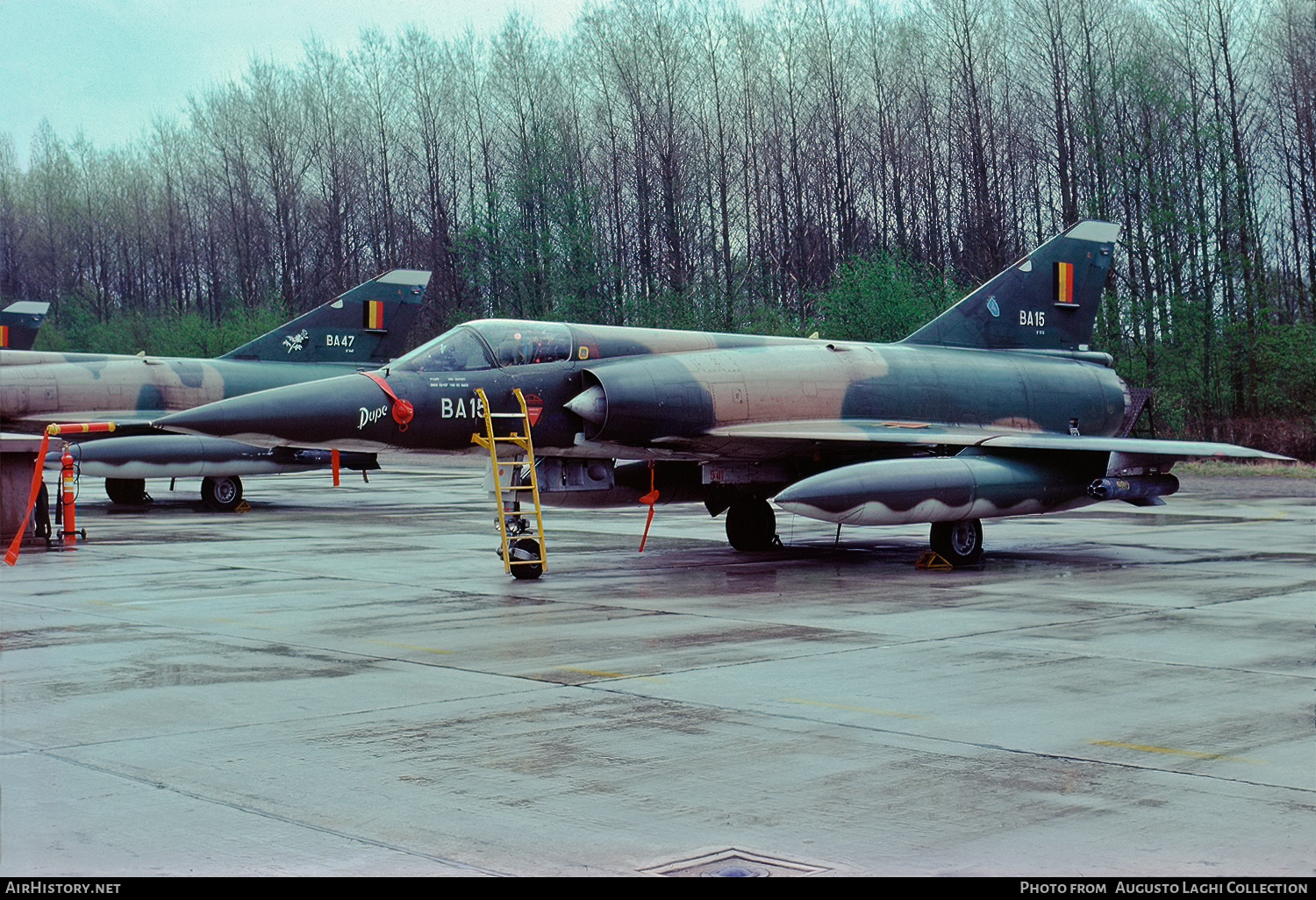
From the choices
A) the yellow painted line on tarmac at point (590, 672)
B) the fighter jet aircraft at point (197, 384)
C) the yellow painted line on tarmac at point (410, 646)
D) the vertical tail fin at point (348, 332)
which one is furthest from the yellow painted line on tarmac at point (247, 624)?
the vertical tail fin at point (348, 332)

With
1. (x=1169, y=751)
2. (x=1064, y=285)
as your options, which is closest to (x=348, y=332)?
(x=1064, y=285)

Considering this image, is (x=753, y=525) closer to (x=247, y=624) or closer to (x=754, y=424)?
(x=754, y=424)

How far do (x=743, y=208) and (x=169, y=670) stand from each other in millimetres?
40727

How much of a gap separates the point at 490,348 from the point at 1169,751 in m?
9.17

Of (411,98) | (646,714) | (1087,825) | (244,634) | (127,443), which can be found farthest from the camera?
(411,98)

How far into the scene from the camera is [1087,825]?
15.4 feet

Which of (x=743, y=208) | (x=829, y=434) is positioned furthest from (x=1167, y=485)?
(x=743, y=208)

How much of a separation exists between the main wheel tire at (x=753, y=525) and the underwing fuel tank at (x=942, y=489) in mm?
2660

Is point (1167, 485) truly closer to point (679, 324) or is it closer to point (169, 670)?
point (169, 670)

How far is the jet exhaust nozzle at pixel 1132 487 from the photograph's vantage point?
1394cm

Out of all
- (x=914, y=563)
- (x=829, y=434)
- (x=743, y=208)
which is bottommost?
(x=914, y=563)

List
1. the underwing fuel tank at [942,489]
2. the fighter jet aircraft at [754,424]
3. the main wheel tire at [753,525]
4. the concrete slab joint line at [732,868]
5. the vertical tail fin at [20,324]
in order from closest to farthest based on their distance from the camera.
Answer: the concrete slab joint line at [732,868], the underwing fuel tank at [942,489], the fighter jet aircraft at [754,424], the main wheel tire at [753,525], the vertical tail fin at [20,324]

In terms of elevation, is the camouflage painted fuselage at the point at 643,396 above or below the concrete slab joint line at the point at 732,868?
above
